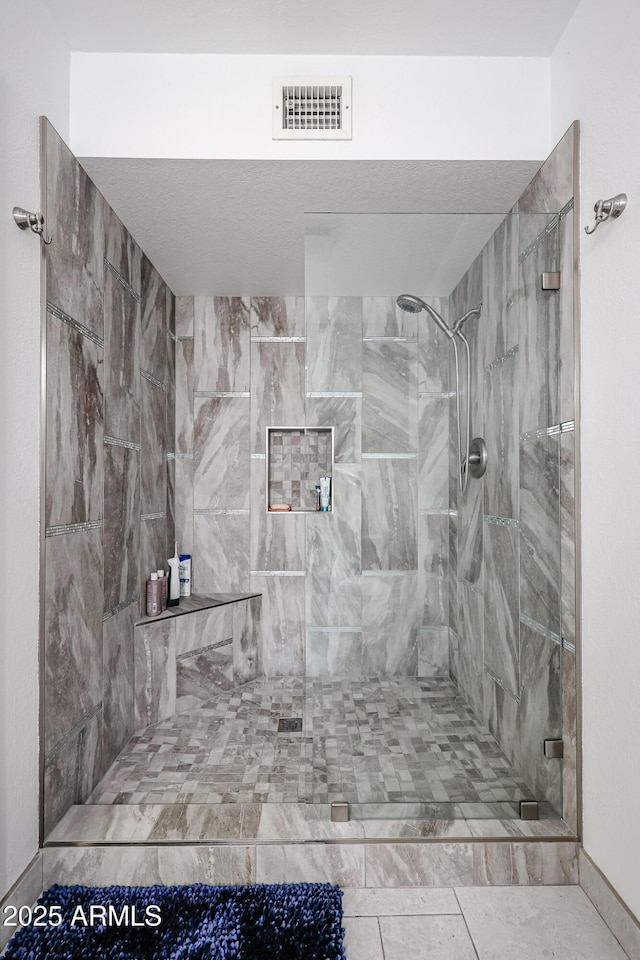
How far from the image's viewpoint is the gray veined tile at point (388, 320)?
5.86 feet

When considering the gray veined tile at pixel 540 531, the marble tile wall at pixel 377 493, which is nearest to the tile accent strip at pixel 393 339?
the marble tile wall at pixel 377 493

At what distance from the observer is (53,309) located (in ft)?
5.78

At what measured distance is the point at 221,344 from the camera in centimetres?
343

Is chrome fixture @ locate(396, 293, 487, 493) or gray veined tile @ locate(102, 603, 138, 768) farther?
gray veined tile @ locate(102, 603, 138, 768)

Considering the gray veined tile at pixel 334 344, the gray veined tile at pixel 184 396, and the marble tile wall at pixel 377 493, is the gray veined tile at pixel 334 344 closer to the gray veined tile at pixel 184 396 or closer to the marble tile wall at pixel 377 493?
the marble tile wall at pixel 377 493

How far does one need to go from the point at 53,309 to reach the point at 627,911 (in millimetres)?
2256

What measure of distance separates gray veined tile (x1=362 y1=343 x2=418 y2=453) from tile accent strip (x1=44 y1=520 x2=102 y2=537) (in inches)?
38.8

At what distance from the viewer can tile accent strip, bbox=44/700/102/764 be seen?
1.74 m

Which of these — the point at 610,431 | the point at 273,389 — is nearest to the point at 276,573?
the point at 273,389

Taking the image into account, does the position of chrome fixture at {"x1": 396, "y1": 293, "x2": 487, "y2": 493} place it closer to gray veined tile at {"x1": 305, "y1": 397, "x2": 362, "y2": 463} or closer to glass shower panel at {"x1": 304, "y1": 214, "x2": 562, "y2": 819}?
glass shower panel at {"x1": 304, "y1": 214, "x2": 562, "y2": 819}

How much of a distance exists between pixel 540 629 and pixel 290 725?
129 centimetres

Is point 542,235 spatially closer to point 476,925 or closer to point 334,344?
point 334,344

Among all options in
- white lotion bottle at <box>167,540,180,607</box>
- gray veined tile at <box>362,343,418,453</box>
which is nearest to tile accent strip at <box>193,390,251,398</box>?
white lotion bottle at <box>167,540,180,607</box>

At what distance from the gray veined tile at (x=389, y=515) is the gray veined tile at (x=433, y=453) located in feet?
0.10
